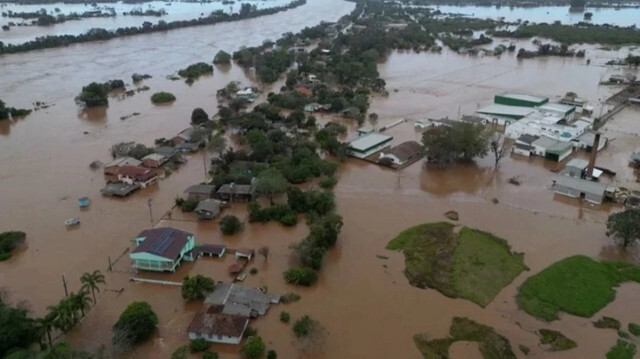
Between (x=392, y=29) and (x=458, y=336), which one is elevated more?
(x=392, y=29)

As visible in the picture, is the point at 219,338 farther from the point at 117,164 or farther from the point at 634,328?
the point at 117,164

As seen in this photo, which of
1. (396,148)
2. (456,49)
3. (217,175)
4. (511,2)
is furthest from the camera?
(511,2)

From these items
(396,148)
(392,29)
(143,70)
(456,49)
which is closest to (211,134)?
(396,148)

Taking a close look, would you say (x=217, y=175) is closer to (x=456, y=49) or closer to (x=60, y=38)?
(x=456, y=49)

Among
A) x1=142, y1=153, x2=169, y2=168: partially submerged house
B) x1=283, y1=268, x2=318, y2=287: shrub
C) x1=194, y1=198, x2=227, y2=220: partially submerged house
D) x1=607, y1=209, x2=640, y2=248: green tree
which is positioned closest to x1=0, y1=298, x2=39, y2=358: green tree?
x1=283, y1=268, x2=318, y2=287: shrub

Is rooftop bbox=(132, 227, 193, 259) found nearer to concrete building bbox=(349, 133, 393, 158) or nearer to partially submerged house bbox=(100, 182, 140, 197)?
partially submerged house bbox=(100, 182, 140, 197)
